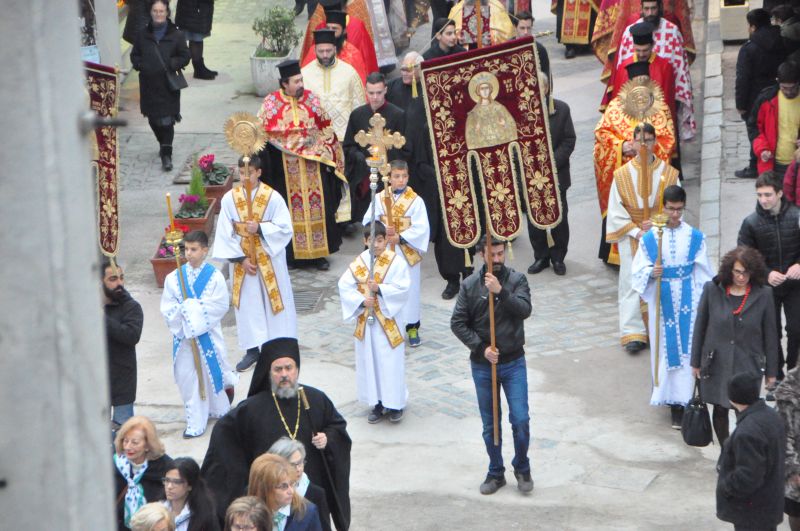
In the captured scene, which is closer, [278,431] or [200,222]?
[278,431]

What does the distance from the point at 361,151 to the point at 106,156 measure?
436 cm

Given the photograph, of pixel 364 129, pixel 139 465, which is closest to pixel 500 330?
pixel 139 465

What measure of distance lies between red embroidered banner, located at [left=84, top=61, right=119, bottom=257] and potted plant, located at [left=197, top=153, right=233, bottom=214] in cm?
468

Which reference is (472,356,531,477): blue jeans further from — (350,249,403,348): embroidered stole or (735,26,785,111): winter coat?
(735,26,785,111): winter coat

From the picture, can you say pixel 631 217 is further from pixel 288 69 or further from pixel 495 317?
pixel 288 69

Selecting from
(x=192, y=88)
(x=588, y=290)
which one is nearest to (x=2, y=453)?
(x=588, y=290)

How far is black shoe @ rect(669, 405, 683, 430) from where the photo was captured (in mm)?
10141

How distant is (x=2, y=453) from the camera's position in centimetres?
190

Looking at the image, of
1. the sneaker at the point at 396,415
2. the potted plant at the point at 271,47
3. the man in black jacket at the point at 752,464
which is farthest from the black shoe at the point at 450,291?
the potted plant at the point at 271,47

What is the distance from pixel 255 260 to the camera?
11.5m

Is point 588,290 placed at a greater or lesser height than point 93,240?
lesser

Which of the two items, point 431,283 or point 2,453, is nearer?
point 2,453

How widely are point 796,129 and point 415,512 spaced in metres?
5.97

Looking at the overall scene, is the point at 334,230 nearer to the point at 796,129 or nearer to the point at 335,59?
the point at 335,59
